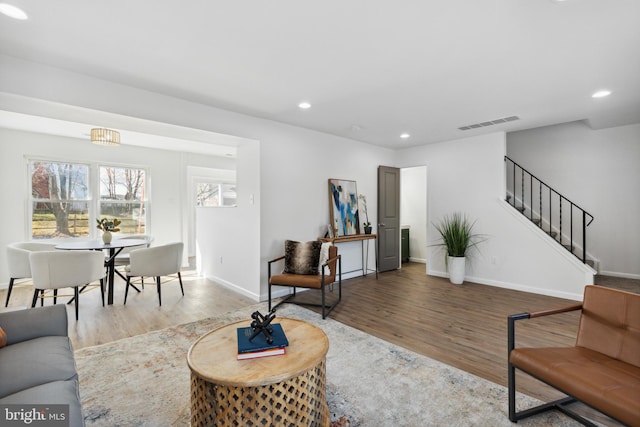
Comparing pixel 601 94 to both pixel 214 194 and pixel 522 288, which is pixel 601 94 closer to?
pixel 522 288

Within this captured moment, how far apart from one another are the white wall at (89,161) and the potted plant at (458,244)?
17.9ft

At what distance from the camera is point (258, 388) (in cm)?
145

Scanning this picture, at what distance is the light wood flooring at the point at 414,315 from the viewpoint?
2.70 metres

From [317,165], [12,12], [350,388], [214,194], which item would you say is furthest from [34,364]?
[214,194]

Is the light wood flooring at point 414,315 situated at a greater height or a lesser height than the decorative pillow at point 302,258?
lesser

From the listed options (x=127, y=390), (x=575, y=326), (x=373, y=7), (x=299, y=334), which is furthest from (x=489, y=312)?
(x=127, y=390)

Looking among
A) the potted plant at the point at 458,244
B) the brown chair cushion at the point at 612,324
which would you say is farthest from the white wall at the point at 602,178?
the brown chair cushion at the point at 612,324

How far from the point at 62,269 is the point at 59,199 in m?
2.93

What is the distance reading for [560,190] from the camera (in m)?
5.53

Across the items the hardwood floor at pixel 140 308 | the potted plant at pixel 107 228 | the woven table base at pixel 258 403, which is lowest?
the hardwood floor at pixel 140 308

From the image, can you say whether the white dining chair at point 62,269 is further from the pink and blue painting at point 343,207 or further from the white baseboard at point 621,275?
the white baseboard at point 621,275

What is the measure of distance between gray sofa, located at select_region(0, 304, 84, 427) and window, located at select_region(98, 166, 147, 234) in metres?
4.74

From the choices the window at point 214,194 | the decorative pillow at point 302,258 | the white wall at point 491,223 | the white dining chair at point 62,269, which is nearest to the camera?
the white dining chair at point 62,269

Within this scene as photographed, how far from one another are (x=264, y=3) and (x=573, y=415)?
10.2 feet
